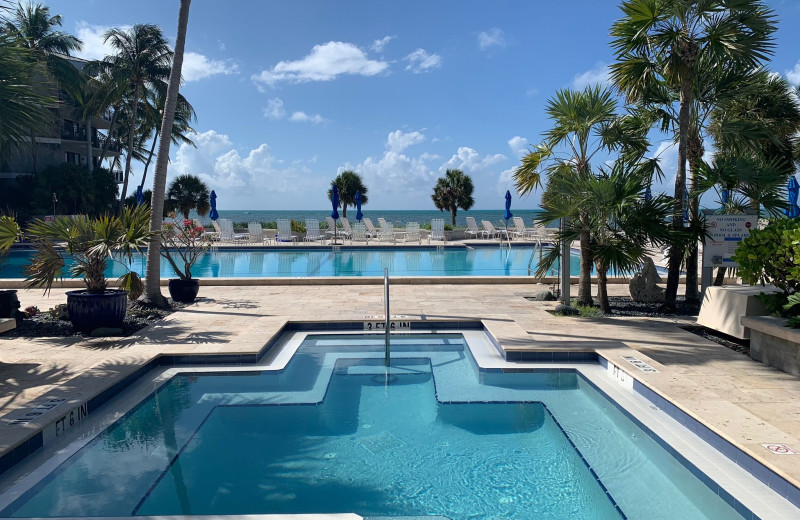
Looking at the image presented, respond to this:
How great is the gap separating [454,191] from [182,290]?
2274 cm

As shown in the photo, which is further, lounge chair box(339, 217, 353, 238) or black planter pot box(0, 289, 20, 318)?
lounge chair box(339, 217, 353, 238)

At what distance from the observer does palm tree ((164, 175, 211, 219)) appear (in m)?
31.3

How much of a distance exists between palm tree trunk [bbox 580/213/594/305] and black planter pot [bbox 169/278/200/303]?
19.7 feet

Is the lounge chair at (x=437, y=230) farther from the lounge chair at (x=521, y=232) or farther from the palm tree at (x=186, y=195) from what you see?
the palm tree at (x=186, y=195)

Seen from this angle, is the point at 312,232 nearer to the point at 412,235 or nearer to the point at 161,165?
the point at 412,235

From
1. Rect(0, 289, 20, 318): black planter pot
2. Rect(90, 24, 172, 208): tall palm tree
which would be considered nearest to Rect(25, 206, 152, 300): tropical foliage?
Rect(0, 289, 20, 318): black planter pot

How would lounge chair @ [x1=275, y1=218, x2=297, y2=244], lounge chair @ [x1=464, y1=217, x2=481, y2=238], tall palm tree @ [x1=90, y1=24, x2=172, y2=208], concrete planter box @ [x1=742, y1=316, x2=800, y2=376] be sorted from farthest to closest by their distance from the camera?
tall palm tree @ [x1=90, y1=24, x2=172, y2=208] → lounge chair @ [x1=464, y1=217, x2=481, y2=238] → lounge chair @ [x1=275, y1=218, x2=297, y2=244] → concrete planter box @ [x1=742, y1=316, x2=800, y2=376]

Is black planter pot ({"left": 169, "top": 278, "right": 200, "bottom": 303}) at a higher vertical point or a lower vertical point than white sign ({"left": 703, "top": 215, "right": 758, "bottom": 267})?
lower

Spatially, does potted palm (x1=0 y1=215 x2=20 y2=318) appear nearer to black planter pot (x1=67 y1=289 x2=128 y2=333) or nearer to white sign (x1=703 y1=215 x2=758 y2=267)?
black planter pot (x1=67 y1=289 x2=128 y2=333)

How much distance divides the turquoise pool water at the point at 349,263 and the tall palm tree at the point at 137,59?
10.2 meters

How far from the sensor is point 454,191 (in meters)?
30.4

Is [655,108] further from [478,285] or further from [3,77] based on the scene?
[3,77]

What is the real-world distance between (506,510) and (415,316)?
4.64 meters

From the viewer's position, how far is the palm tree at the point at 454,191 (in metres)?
30.3
